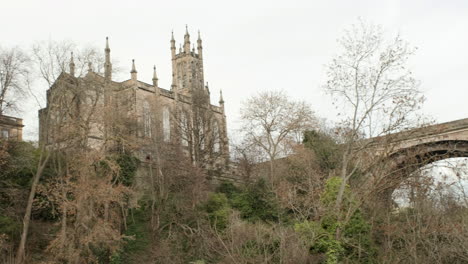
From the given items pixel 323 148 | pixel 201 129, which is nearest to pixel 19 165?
pixel 323 148

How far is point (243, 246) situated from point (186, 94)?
36.5m

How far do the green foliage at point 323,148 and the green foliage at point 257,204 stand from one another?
4.08 m

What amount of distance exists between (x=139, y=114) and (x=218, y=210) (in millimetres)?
16221

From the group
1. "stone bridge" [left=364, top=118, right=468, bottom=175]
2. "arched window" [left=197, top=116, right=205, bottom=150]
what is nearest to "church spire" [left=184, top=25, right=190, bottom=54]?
"arched window" [left=197, top=116, right=205, bottom=150]

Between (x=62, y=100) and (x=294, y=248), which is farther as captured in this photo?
(x=62, y=100)

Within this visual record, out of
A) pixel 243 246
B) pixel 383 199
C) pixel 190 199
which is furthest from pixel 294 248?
pixel 190 199

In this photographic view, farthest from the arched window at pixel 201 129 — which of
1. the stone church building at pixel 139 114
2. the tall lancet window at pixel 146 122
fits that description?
the tall lancet window at pixel 146 122

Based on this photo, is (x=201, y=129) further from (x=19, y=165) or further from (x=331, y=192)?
(x=331, y=192)

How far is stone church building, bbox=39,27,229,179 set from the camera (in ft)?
92.1

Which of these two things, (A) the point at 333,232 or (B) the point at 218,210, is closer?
(A) the point at 333,232

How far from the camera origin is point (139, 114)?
1805 inches

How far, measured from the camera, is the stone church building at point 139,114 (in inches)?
1105

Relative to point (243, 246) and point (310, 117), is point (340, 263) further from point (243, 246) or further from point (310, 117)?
point (310, 117)

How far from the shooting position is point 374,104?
18750 mm
